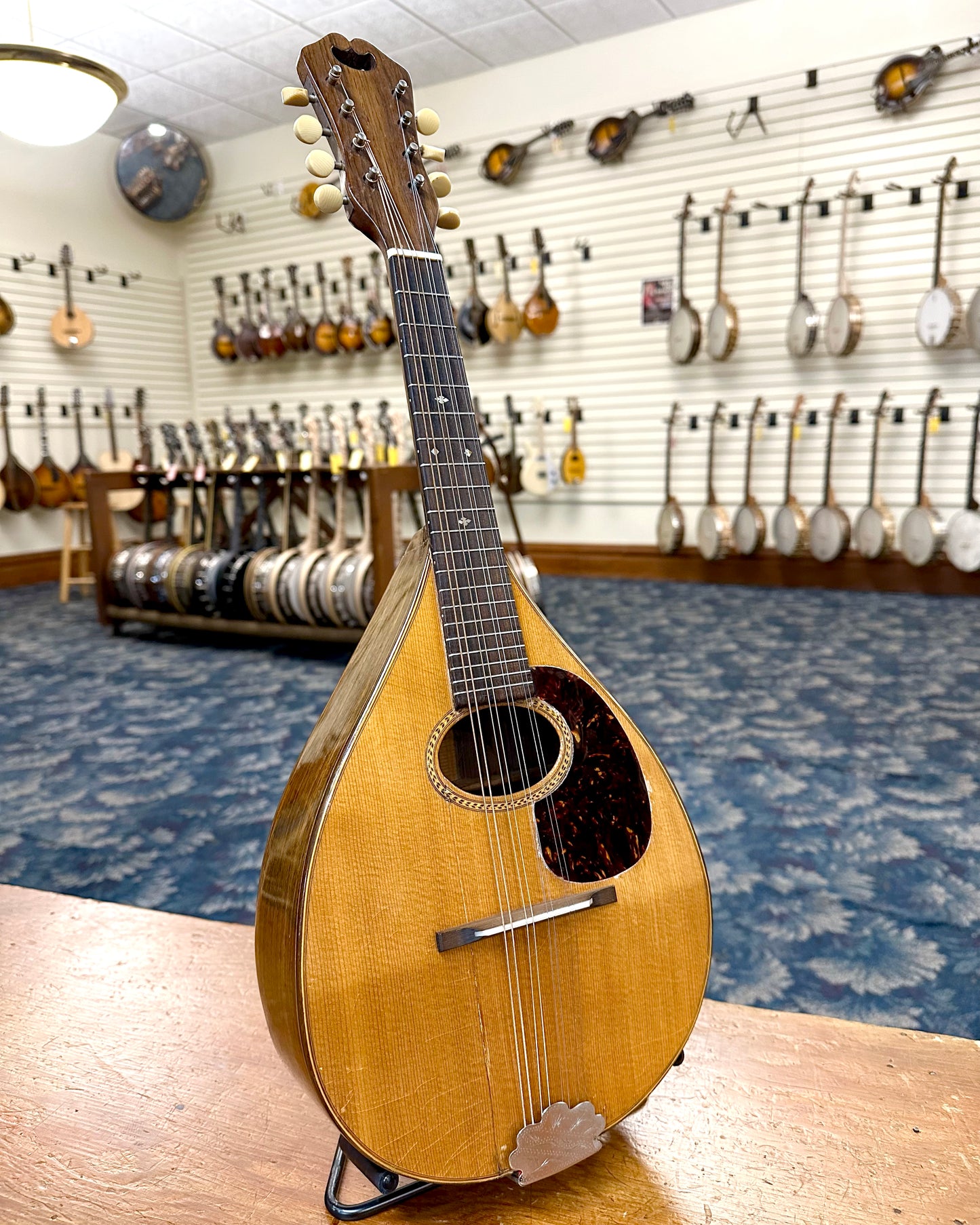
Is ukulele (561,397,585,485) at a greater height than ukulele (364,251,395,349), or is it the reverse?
ukulele (364,251,395,349)

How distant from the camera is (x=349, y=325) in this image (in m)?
7.09

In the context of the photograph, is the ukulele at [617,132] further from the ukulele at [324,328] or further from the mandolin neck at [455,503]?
the mandolin neck at [455,503]

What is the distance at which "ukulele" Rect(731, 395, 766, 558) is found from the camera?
5770 millimetres

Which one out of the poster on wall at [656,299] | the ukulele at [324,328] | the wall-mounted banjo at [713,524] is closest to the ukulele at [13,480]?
the ukulele at [324,328]

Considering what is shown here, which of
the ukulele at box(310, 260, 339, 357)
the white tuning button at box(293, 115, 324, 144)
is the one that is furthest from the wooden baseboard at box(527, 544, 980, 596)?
the white tuning button at box(293, 115, 324, 144)

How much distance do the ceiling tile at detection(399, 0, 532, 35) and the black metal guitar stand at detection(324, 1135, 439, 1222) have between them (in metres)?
6.00

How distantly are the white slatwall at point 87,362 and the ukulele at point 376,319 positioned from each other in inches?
85.0

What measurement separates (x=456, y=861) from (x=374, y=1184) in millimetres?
291

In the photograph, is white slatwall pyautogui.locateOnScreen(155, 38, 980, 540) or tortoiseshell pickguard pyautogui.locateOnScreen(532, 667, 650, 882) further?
white slatwall pyautogui.locateOnScreen(155, 38, 980, 540)

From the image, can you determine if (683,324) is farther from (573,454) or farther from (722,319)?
(573,454)

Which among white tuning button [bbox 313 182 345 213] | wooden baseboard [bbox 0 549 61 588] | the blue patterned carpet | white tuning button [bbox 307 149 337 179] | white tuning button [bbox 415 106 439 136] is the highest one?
white tuning button [bbox 415 106 439 136]

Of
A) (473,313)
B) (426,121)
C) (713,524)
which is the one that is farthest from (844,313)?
(426,121)

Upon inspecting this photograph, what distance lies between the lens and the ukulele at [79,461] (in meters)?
6.96

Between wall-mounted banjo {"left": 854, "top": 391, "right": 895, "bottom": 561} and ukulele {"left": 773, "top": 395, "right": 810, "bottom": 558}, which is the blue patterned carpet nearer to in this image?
wall-mounted banjo {"left": 854, "top": 391, "right": 895, "bottom": 561}
